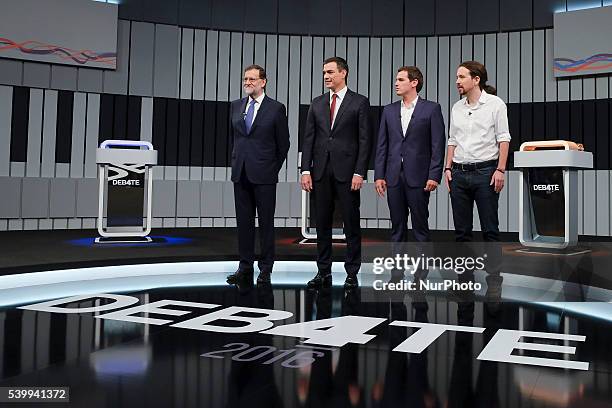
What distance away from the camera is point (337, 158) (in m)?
2.88

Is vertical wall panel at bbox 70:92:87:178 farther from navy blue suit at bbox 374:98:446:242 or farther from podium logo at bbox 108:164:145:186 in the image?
navy blue suit at bbox 374:98:446:242

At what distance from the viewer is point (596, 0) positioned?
6.35 metres

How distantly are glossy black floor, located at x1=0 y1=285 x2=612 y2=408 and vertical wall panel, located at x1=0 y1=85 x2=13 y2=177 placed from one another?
15.3 feet

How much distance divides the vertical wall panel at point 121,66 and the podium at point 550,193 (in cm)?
506

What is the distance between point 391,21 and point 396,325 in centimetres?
581

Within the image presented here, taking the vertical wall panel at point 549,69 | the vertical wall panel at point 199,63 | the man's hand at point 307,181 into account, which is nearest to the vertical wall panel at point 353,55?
the vertical wall panel at point 199,63

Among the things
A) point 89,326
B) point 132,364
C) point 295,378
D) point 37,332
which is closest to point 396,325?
point 295,378

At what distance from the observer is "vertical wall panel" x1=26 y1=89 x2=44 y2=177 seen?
250 inches

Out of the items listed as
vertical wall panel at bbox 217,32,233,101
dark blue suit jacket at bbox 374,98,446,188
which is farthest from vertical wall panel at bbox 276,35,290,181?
dark blue suit jacket at bbox 374,98,446,188

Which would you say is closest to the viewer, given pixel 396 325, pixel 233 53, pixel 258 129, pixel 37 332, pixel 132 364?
pixel 132 364

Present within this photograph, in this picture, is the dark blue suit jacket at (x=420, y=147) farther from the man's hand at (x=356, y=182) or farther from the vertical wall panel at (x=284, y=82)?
the vertical wall panel at (x=284, y=82)

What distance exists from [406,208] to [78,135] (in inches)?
203

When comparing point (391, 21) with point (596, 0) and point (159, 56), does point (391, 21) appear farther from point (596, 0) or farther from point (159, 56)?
point (159, 56)

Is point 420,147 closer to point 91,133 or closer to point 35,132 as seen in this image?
point 91,133
